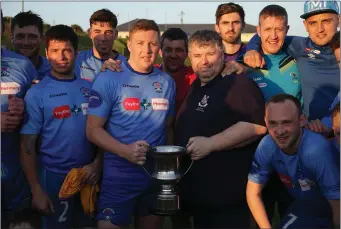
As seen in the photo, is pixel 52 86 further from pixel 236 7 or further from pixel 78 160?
pixel 236 7

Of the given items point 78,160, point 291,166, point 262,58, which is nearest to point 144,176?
point 78,160

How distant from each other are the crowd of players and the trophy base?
292mm

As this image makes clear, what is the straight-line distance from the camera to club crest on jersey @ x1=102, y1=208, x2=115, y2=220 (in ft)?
11.9

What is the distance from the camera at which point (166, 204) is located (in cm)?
329

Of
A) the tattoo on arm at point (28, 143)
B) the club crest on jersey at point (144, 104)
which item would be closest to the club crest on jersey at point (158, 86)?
the club crest on jersey at point (144, 104)

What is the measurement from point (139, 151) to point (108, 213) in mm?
715

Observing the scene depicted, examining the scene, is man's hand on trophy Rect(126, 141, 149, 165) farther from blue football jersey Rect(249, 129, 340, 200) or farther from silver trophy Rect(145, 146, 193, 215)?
blue football jersey Rect(249, 129, 340, 200)

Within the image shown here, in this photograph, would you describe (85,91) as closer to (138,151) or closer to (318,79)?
(138,151)

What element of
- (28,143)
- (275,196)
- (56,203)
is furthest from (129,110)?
(275,196)

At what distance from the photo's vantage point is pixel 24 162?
12.4ft

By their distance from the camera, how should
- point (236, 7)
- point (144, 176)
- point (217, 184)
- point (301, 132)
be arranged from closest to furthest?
point (301, 132) < point (217, 184) < point (144, 176) < point (236, 7)

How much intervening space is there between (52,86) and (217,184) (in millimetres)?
1607

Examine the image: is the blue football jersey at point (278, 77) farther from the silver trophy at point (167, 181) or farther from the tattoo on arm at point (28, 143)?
the tattoo on arm at point (28, 143)

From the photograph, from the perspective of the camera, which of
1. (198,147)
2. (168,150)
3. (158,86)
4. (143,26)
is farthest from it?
(158,86)
